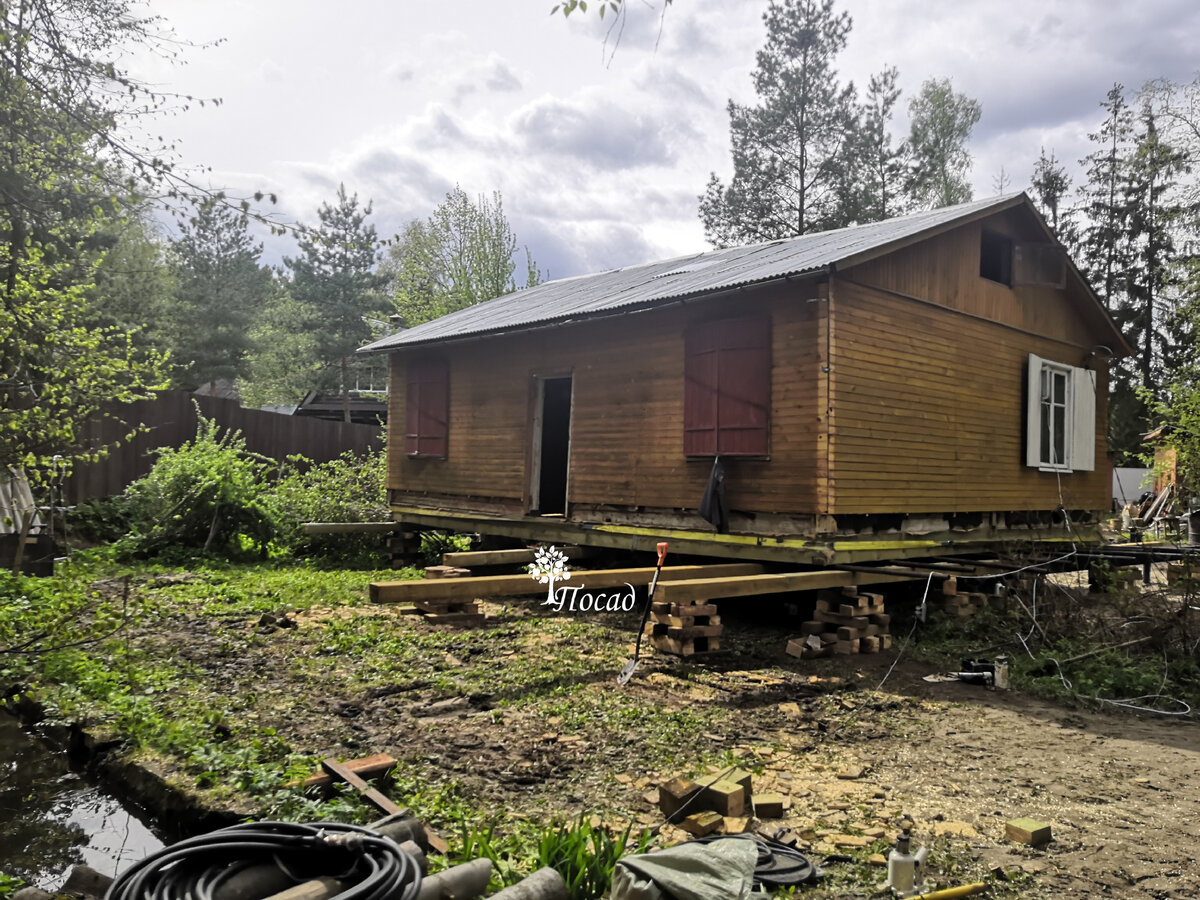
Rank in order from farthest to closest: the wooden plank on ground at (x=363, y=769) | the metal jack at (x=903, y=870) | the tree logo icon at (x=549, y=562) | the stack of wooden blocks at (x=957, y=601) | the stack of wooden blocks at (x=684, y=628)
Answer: the tree logo icon at (x=549, y=562), the stack of wooden blocks at (x=957, y=601), the stack of wooden blocks at (x=684, y=628), the wooden plank on ground at (x=363, y=769), the metal jack at (x=903, y=870)

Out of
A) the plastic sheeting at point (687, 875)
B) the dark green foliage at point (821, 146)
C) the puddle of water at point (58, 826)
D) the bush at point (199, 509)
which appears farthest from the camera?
the dark green foliage at point (821, 146)

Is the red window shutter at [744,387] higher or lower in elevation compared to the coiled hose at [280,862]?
higher

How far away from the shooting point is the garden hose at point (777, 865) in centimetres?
319

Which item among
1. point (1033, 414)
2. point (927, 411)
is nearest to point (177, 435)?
point (927, 411)

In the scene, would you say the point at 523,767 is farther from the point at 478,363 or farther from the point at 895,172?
the point at 895,172

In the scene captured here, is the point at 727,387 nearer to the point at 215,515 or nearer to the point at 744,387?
the point at 744,387

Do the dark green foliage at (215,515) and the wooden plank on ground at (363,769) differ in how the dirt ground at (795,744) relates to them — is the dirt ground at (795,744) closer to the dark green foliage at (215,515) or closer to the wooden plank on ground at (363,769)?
the wooden plank on ground at (363,769)

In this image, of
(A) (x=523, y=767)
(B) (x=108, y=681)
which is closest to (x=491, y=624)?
(B) (x=108, y=681)

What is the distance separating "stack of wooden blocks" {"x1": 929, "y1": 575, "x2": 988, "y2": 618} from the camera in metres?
9.05

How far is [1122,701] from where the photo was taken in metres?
6.28

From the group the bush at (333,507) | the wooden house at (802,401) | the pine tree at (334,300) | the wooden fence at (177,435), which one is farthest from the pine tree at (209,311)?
the wooden house at (802,401)

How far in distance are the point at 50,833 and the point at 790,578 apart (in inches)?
228

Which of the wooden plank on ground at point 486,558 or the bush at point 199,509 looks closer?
the wooden plank on ground at point 486,558

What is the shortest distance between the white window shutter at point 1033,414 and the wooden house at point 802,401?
3 cm
